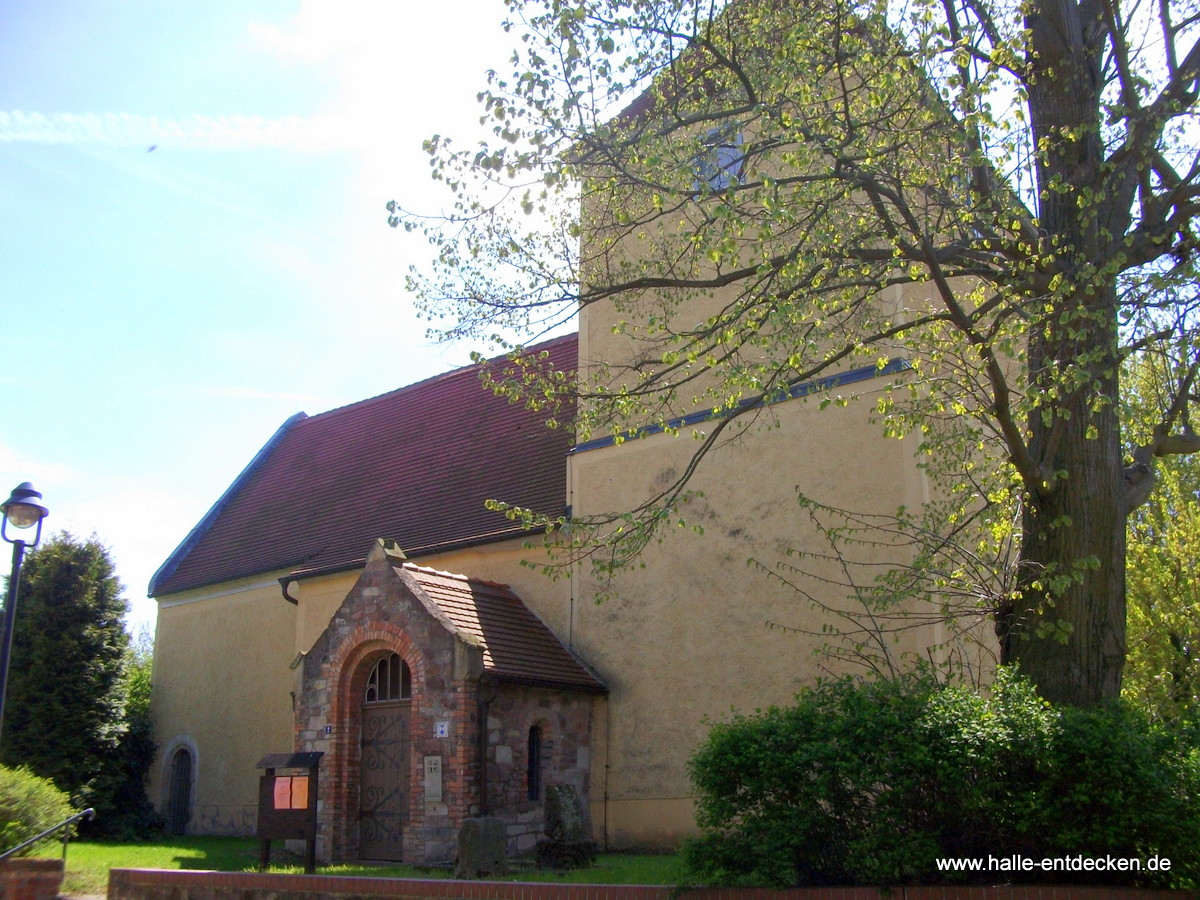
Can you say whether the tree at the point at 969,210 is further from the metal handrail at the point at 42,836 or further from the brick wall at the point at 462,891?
the metal handrail at the point at 42,836

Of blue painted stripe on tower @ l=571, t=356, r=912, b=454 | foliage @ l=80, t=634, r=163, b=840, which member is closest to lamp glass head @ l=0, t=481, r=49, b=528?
blue painted stripe on tower @ l=571, t=356, r=912, b=454

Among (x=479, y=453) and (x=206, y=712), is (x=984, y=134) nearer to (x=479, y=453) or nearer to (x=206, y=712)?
(x=479, y=453)

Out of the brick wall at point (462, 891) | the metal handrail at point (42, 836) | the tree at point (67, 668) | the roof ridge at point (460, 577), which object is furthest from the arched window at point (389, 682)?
the tree at point (67, 668)

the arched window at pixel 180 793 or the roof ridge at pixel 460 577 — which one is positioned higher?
the roof ridge at pixel 460 577

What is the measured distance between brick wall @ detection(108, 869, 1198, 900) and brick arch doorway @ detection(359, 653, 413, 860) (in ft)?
11.7

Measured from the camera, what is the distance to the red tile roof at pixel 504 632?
583 inches

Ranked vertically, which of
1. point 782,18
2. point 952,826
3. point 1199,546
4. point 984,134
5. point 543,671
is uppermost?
point 782,18

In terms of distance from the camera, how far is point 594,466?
686 inches

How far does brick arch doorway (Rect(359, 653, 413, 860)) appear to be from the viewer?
49.1ft

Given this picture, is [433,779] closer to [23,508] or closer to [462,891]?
[462,891]

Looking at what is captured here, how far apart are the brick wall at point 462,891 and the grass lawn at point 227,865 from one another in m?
0.63

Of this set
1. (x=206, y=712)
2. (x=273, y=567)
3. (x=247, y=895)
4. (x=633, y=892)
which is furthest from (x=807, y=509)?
(x=206, y=712)

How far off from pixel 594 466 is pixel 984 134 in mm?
9005

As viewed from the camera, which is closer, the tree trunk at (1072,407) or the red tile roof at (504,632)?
the tree trunk at (1072,407)
